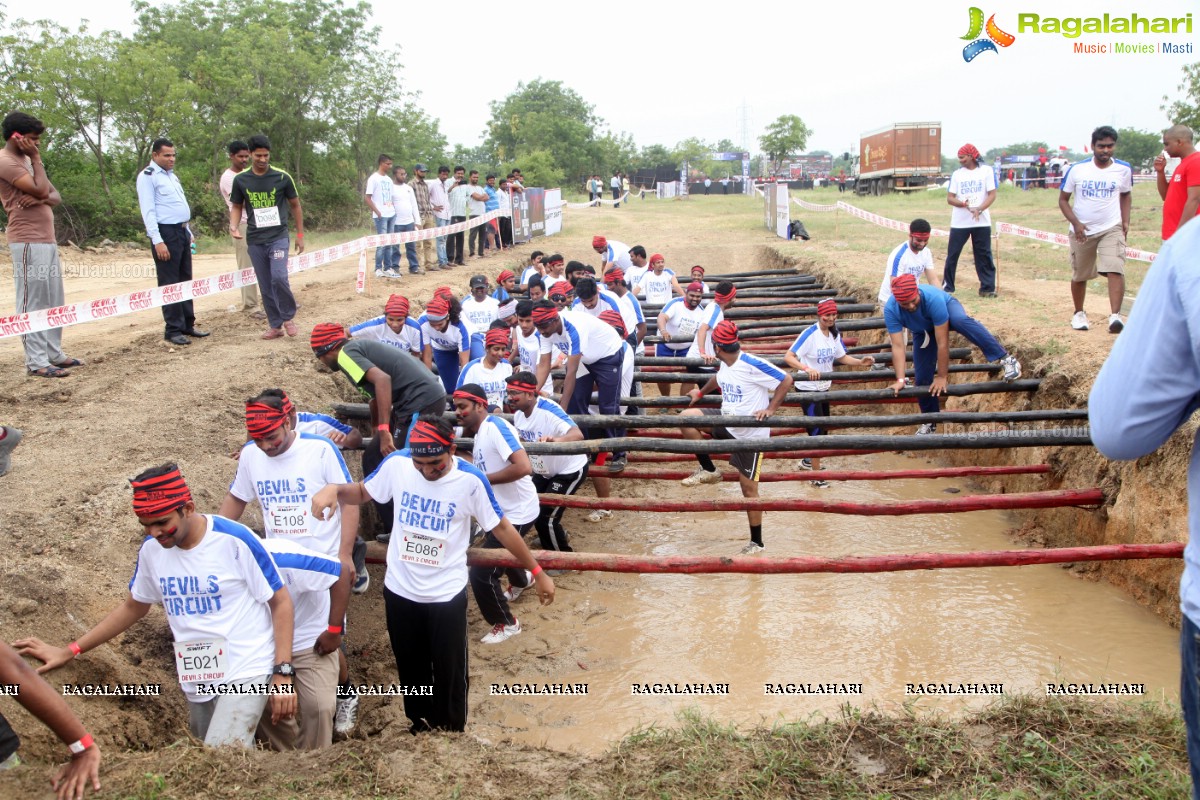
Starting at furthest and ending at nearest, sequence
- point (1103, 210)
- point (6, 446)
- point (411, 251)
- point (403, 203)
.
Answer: point (411, 251), point (403, 203), point (1103, 210), point (6, 446)

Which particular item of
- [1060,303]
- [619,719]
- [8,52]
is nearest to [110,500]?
[619,719]

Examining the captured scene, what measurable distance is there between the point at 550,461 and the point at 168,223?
4698 mm

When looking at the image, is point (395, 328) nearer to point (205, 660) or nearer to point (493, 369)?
point (493, 369)

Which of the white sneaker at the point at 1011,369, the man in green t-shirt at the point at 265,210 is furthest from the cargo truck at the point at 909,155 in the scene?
the man in green t-shirt at the point at 265,210

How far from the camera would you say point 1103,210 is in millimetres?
8055

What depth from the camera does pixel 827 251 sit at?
18.4m

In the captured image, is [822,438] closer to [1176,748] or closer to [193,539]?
[1176,748]

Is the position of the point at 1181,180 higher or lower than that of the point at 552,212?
lower

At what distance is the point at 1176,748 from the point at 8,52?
23472mm

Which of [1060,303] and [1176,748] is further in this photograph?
[1060,303]

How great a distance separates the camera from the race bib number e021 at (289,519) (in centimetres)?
440

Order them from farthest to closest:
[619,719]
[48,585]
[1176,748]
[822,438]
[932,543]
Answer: [932,543]
[822,438]
[619,719]
[48,585]
[1176,748]

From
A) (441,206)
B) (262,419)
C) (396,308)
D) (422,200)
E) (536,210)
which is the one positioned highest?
(536,210)

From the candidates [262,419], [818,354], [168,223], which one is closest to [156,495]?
[262,419]
